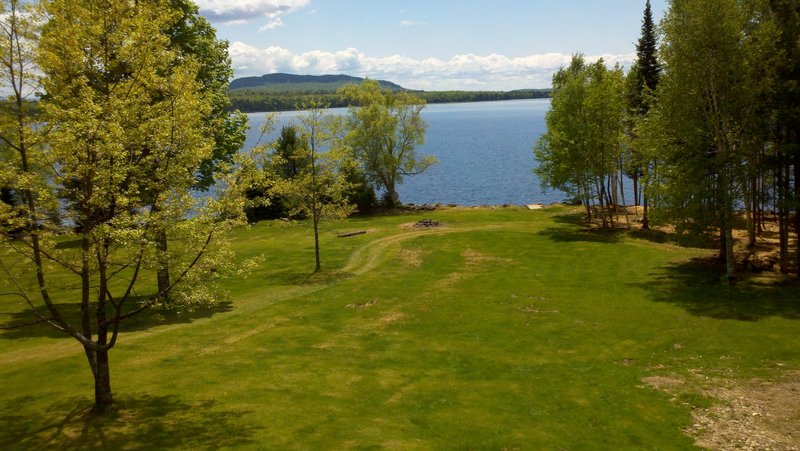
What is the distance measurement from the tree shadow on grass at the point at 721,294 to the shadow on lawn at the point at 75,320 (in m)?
28.8

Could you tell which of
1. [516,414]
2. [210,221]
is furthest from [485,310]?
[210,221]

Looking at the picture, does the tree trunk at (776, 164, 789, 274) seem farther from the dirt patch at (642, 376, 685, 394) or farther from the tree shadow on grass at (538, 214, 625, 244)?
the dirt patch at (642, 376, 685, 394)

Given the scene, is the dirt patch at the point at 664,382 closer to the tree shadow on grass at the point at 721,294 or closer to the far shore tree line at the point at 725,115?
the tree shadow on grass at the point at 721,294

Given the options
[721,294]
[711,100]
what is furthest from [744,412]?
[711,100]

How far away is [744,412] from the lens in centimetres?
1883

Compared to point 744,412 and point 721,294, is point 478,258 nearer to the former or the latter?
point 721,294

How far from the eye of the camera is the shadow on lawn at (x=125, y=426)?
1560 cm

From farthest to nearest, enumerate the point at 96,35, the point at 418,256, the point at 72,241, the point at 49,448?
1. the point at 72,241
2. the point at 418,256
3. the point at 96,35
4. the point at 49,448

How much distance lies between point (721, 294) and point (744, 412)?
15.9m

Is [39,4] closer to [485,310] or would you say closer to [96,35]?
[96,35]

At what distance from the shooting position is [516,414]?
19.0 metres

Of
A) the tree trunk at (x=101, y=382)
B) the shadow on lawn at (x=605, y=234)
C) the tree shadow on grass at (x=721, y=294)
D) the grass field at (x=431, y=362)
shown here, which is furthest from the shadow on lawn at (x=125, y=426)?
the shadow on lawn at (x=605, y=234)

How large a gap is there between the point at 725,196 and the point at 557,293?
13.0m

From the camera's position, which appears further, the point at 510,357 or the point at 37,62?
the point at 510,357
